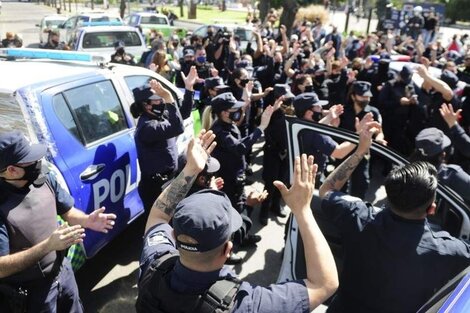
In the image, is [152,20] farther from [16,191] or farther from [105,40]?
[16,191]

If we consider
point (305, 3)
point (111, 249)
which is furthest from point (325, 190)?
point (305, 3)

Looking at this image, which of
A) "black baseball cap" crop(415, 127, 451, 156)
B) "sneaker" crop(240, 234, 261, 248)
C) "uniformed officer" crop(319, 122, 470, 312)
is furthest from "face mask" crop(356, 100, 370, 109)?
"uniformed officer" crop(319, 122, 470, 312)

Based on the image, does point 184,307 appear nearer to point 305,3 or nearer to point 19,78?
point 19,78

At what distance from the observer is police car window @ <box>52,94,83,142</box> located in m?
3.33

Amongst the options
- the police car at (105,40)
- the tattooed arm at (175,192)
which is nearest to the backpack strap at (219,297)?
the tattooed arm at (175,192)

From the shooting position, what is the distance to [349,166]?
2.71 meters

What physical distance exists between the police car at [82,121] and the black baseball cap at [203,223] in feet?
6.03

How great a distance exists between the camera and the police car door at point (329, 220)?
8.30ft

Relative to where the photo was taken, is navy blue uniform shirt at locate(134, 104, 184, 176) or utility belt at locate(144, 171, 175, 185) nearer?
navy blue uniform shirt at locate(134, 104, 184, 176)

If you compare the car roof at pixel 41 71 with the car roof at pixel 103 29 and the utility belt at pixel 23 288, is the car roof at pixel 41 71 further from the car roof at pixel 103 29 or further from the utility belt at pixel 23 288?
the car roof at pixel 103 29

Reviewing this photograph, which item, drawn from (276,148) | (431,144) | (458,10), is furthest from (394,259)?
(458,10)

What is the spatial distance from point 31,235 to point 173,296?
1192 millimetres

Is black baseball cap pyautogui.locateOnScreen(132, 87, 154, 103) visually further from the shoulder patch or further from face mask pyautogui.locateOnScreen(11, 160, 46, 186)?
the shoulder patch

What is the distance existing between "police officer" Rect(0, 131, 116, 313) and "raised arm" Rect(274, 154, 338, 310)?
123 cm
